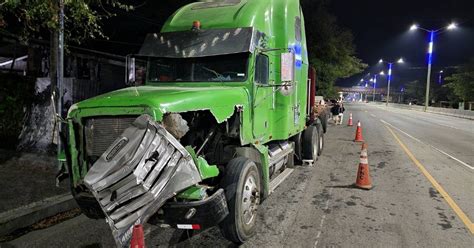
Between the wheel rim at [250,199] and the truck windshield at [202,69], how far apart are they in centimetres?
156

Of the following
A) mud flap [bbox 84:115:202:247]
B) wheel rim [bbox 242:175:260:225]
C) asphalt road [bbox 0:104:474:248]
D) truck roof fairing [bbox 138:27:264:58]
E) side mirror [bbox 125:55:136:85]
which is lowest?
asphalt road [bbox 0:104:474:248]

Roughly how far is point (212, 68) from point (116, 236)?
9.78 ft

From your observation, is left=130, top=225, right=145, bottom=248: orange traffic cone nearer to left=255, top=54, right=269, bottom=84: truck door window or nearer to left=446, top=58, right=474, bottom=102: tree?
left=255, top=54, right=269, bottom=84: truck door window

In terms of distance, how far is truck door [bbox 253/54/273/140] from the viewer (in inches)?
233

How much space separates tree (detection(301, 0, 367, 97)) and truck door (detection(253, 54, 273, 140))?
73.4 feet

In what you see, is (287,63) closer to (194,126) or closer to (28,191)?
(194,126)

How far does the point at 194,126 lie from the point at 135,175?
4.46ft

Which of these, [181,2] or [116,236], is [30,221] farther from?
[181,2]

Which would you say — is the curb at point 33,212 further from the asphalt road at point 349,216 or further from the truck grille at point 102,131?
the truck grille at point 102,131

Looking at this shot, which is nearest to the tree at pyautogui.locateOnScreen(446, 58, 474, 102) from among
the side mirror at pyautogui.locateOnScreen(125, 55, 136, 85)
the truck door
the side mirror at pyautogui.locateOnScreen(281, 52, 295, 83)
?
the truck door

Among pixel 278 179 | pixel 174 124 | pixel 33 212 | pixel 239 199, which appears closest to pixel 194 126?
pixel 174 124

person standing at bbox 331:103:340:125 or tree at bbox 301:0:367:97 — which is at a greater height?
tree at bbox 301:0:367:97

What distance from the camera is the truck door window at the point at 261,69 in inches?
233

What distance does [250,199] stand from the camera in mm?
5059
